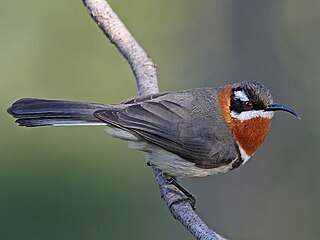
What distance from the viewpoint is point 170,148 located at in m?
4.30

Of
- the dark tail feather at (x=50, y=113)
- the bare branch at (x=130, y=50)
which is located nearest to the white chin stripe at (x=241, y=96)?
the bare branch at (x=130, y=50)

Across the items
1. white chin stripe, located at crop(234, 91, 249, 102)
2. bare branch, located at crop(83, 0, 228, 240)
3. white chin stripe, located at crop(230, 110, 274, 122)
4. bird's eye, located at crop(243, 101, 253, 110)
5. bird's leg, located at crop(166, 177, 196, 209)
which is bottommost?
bird's leg, located at crop(166, 177, 196, 209)

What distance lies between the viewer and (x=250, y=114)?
14.1 ft

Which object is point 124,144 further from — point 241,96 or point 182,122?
point 241,96

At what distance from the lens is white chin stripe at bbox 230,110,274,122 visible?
13.9 ft

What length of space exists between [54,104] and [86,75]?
4.55m

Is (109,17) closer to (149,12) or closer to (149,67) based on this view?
(149,67)

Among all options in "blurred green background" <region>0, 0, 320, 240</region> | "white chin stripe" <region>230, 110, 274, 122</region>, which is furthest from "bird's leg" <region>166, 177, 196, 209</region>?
"blurred green background" <region>0, 0, 320, 240</region>

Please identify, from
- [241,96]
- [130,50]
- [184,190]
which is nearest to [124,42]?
[130,50]

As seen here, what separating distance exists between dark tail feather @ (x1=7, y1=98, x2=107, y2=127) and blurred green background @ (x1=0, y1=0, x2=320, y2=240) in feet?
7.14

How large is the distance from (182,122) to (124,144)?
3661 millimetres

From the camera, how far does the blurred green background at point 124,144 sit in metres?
6.31

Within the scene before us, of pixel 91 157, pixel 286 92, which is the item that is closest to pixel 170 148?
pixel 286 92

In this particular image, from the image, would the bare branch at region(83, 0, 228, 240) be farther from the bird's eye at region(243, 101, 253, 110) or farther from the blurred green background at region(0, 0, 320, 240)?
the blurred green background at region(0, 0, 320, 240)
